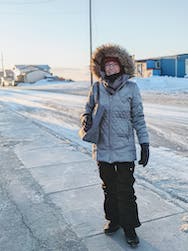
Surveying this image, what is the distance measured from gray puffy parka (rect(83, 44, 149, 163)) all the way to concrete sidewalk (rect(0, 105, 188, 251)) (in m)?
0.78

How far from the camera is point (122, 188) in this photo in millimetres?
3127

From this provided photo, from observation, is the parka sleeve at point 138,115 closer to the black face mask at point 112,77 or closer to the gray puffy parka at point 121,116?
the gray puffy parka at point 121,116

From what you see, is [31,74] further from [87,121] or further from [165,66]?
[87,121]

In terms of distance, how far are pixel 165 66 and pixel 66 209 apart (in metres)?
42.1

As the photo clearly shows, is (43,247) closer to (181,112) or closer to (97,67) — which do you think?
(97,67)

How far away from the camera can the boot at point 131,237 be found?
10.0 feet

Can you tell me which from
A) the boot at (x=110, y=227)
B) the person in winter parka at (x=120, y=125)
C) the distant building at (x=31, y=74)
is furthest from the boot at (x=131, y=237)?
the distant building at (x=31, y=74)

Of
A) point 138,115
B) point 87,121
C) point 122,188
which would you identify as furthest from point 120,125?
point 122,188

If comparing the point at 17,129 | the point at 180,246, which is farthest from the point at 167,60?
the point at 180,246

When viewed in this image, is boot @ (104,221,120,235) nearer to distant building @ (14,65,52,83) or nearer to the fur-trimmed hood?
the fur-trimmed hood

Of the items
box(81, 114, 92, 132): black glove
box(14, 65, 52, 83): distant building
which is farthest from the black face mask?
box(14, 65, 52, 83): distant building

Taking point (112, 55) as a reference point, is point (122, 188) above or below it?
below

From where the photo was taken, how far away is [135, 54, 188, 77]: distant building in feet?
138

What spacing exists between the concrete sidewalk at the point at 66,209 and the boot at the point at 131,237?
49 mm
